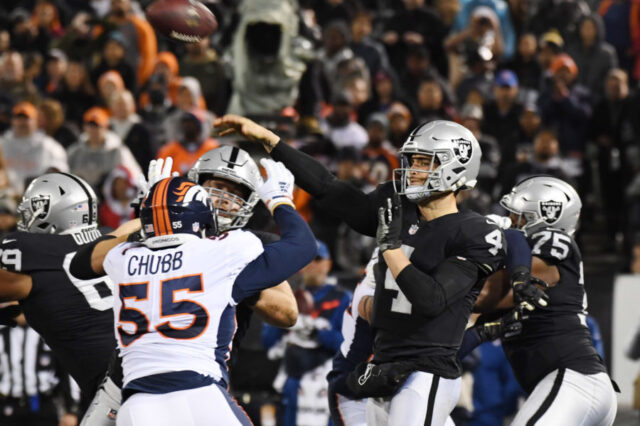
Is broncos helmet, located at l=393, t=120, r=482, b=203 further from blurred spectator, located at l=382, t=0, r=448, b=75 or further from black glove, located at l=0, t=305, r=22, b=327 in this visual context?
blurred spectator, located at l=382, t=0, r=448, b=75

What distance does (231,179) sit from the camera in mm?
5152

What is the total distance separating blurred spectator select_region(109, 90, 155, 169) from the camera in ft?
36.0

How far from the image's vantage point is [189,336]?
4309 millimetres

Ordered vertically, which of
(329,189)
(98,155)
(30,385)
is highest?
(98,155)

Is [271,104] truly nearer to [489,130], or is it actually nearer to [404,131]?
[404,131]

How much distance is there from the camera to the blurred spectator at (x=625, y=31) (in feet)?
40.2

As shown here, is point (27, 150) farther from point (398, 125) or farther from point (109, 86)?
point (398, 125)

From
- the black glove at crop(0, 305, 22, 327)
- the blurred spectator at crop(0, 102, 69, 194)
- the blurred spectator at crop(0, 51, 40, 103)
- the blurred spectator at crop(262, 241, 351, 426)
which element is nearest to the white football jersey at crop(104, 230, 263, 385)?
the black glove at crop(0, 305, 22, 327)

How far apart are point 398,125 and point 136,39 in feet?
11.0

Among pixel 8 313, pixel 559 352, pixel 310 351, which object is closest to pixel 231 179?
pixel 8 313

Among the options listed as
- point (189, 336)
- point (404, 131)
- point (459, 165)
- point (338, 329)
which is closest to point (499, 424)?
point (338, 329)

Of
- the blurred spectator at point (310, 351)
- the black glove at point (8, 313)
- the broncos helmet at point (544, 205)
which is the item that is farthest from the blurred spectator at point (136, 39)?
the broncos helmet at point (544, 205)

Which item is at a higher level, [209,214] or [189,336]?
[209,214]

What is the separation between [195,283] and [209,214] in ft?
1.07
